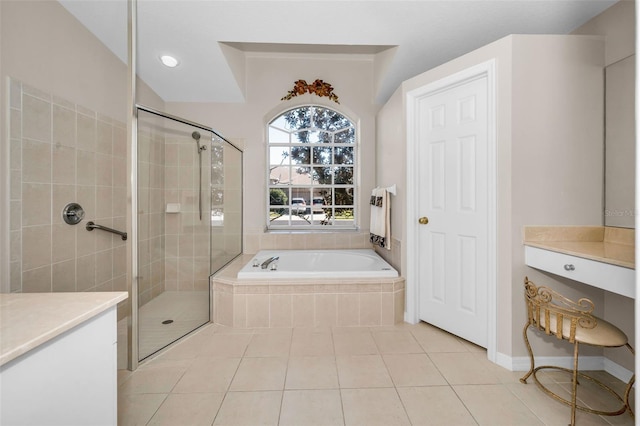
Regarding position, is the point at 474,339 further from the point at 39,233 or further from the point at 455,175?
the point at 39,233

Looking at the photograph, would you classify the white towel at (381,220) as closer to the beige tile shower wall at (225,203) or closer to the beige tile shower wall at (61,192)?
the beige tile shower wall at (225,203)

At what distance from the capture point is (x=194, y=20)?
198 cm

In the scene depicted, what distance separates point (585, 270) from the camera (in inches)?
56.1

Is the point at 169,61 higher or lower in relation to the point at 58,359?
higher

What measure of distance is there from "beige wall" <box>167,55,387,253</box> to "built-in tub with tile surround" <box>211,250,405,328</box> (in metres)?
1.00

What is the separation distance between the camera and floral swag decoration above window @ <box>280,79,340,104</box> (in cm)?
332

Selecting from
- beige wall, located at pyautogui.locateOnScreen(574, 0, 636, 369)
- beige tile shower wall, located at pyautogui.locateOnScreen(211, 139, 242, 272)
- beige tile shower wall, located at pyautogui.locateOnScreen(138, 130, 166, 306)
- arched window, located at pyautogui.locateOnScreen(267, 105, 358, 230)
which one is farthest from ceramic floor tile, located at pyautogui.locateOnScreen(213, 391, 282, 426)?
arched window, located at pyautogui.locateOnScreen(267, 105, 358, 230)

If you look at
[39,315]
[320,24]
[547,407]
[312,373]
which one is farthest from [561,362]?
[320,24]

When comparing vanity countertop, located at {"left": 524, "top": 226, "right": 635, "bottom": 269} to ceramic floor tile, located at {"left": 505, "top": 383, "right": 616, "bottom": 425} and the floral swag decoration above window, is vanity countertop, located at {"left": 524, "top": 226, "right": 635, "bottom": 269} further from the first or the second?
the floral swag decoration above window

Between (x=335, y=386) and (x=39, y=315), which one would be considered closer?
(x=39, y=315)

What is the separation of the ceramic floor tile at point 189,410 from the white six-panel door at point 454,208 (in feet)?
5.40

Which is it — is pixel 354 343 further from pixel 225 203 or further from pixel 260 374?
pixel 225 203

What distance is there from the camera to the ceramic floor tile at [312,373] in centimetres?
161

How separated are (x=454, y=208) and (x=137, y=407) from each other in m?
2.26
